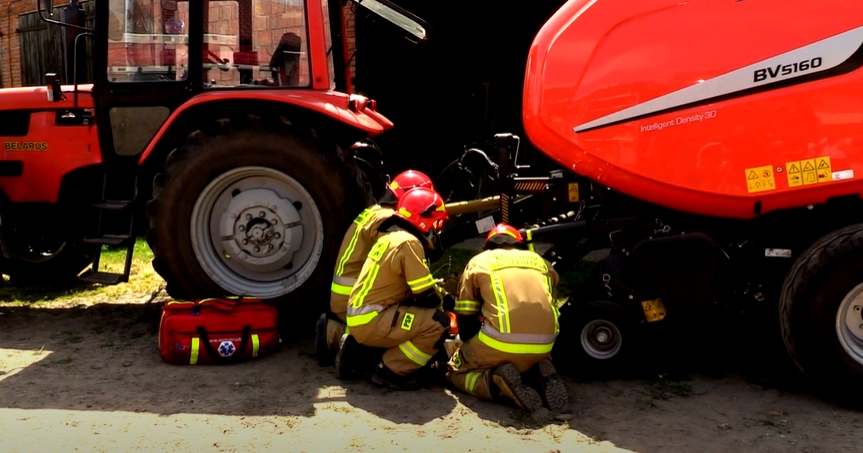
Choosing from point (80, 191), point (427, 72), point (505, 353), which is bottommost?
point (505, 353)

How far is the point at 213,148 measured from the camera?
5094 millimetres

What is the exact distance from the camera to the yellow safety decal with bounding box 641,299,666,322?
4.46 metres

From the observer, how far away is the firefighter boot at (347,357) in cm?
450

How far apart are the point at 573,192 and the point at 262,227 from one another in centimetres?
214

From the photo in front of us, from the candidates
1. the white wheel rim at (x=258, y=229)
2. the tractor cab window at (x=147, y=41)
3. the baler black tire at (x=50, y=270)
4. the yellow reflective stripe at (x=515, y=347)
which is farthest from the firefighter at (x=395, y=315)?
the baler black tire at (x=50, y=270)

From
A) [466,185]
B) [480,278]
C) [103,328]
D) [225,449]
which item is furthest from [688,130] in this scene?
[103,328]

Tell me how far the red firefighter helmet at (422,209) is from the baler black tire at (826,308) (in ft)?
6.70

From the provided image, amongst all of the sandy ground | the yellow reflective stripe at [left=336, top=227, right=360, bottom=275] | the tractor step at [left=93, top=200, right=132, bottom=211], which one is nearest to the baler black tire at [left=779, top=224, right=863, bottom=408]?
the sandy ground

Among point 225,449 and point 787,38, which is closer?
point 225,449

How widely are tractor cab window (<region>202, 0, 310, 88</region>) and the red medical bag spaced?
5.36 ft

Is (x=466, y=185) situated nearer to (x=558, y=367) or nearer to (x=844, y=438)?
(x=558, y=367)

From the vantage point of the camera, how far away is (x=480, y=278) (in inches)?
172

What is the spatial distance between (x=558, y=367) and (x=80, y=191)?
12.7 ft

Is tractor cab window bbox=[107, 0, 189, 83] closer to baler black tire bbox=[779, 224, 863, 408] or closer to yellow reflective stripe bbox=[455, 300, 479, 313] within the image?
yellow reflective stripe bbox=[455, 300, 479, 313]
